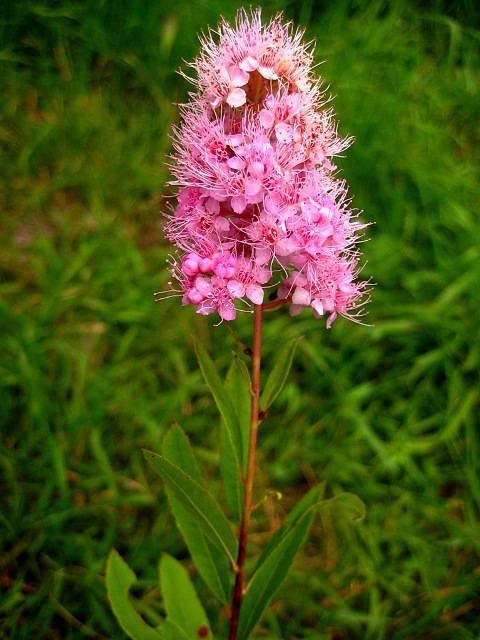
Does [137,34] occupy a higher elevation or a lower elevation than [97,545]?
higher

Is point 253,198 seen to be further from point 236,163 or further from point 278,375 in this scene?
point 278,375

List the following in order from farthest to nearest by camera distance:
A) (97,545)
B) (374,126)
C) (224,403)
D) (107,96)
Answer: (107,96) < (374,126) < (97,545) < (224,403)

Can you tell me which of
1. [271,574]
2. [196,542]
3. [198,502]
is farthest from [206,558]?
[198,502]

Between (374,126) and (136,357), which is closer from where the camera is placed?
(136,357)

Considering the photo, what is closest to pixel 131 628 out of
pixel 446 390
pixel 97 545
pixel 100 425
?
pixel 97 545

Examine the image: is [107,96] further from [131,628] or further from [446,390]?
[131,628]

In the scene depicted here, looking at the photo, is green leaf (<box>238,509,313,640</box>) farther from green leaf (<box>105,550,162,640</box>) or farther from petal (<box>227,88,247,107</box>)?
petal (<box>227,88,247,107</box>)

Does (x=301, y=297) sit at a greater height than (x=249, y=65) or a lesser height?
lesser
